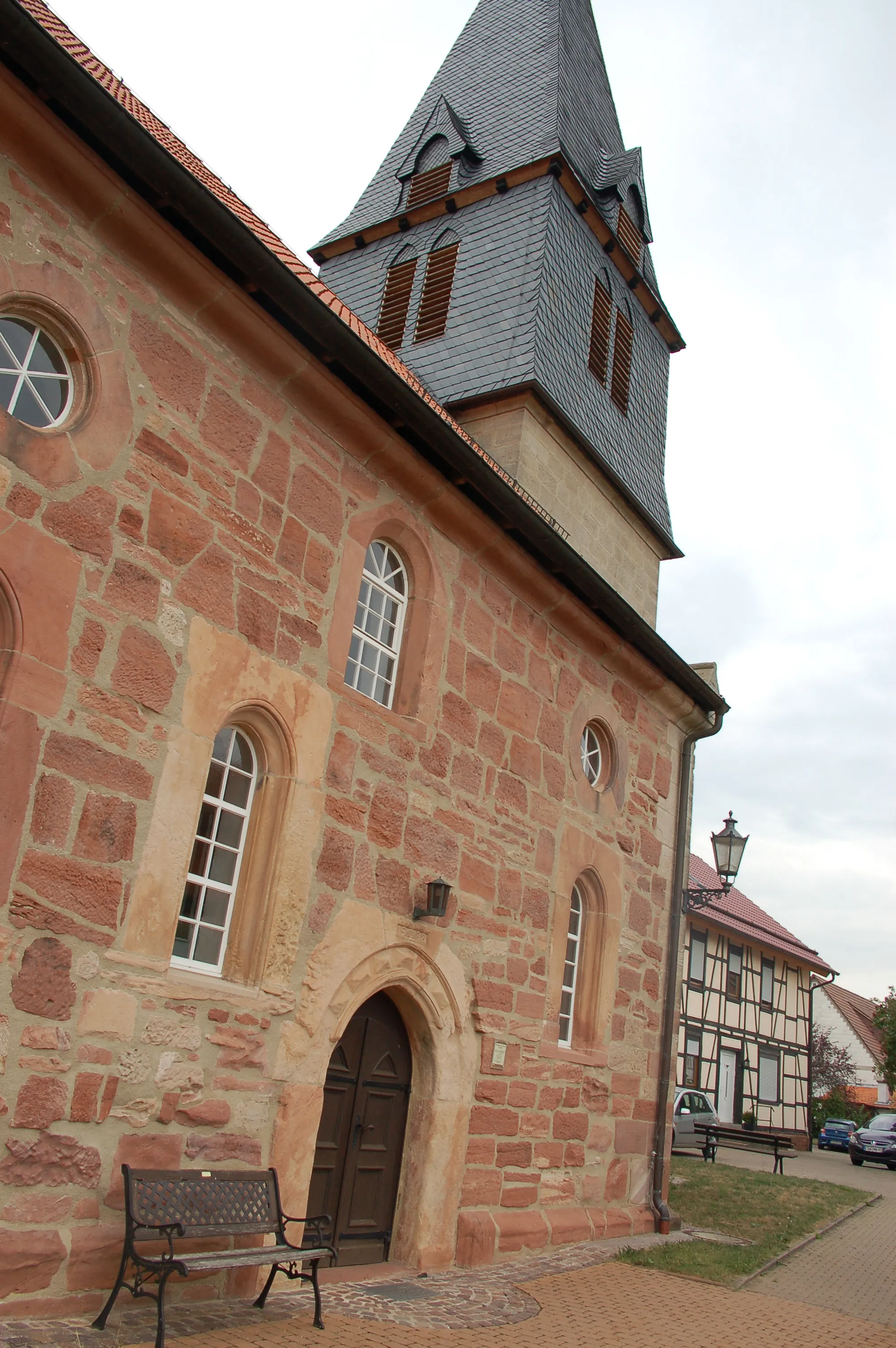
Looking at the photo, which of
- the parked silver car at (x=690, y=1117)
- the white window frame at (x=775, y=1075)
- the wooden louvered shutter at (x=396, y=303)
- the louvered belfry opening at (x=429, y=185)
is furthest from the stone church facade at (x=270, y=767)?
the white window frame at (x=775, y=1075)

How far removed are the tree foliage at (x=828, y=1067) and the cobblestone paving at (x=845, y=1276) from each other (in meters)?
28.6

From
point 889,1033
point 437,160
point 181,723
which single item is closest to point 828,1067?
point 889,1033

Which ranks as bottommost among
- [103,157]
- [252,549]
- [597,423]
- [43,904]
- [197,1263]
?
[197,1263]

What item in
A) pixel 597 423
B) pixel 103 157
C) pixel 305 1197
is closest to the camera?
pixel 103 157

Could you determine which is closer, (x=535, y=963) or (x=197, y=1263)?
(x=197, y=1263)

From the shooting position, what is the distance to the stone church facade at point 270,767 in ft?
15.9

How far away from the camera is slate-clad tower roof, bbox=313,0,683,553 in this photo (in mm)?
12336

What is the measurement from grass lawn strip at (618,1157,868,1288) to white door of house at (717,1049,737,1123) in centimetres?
819

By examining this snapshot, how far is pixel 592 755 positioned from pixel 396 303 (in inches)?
287

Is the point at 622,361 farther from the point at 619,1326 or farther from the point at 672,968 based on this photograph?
the point at 619,1326

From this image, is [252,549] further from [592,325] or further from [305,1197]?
[592,325]

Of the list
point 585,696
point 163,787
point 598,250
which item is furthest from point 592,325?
point 163,787

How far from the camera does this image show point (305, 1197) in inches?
233

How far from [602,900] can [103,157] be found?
6.87m
